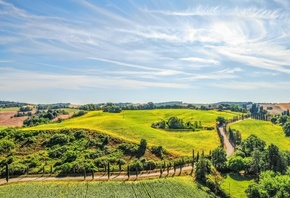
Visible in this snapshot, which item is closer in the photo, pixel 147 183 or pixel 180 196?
pixel 180 196

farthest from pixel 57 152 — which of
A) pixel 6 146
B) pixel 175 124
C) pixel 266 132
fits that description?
pixel 266 132

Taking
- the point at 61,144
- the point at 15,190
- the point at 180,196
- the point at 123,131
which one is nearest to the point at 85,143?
the point at 61,144

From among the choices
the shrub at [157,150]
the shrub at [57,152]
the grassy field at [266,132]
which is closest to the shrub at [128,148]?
the shrub at [157,150]

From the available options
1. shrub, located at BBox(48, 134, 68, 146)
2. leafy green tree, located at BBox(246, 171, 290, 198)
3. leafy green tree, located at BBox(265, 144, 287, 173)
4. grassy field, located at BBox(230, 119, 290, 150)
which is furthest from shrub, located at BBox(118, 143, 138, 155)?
grassy field, located at BBox(230, 119, 290, 150)

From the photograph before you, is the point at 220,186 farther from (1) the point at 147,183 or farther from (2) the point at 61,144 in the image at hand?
(2) the point at 61,144

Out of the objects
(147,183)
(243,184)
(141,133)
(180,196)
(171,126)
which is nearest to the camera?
(180,196)

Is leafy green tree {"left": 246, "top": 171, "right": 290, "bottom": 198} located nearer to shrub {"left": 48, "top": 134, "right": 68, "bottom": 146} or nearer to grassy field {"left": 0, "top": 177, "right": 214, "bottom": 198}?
grassy field {"left": 0, "top": 177, "right": 214, "bottom": 198}
